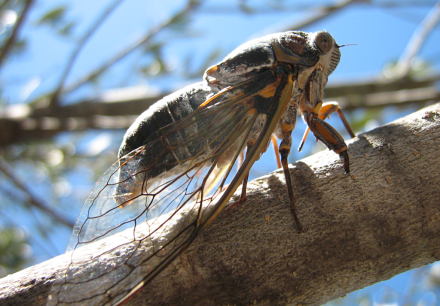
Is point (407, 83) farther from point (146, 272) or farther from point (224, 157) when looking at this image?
point (146, 272)

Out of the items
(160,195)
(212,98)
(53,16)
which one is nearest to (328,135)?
(212,98)

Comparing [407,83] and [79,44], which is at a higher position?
[79,44]

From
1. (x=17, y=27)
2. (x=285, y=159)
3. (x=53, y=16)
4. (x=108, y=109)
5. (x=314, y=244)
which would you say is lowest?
(x=314, y=244)

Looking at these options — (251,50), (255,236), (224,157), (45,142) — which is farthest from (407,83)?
(45,142)

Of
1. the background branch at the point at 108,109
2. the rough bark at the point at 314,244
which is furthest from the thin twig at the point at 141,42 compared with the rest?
the rough bark at the point at 314,244

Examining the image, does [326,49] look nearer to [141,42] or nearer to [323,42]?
[323,42]

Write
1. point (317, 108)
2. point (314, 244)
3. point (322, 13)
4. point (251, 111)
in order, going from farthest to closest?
1. point (322, 13)
2. point (317, 108)
3. point (251, 111)
4. point (314, 244)
